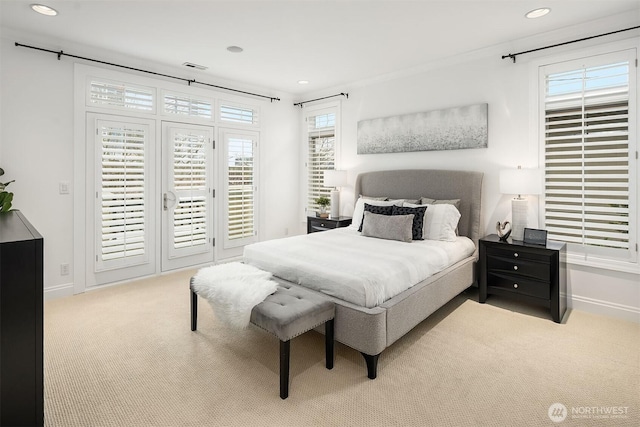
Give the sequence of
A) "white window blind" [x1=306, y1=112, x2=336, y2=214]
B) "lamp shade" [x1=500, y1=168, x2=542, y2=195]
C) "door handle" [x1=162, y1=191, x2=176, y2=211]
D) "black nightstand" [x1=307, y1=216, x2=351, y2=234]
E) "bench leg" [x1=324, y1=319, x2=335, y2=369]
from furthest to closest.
Result: "white window blind" [x1=306, y1=112, x2=336, y2=214] → "black nightstand" [x1=307, y1=216, x2=351, y2=234] → "door handle" [x1=162, y1=191, x2=176, y2=211] → "lamp shade" [x1=500, y1=168, x2=542, y2=195] → "bench leg" [x1=324, y1=319, x2=335, y2=369]

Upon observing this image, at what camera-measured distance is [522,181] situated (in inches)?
131

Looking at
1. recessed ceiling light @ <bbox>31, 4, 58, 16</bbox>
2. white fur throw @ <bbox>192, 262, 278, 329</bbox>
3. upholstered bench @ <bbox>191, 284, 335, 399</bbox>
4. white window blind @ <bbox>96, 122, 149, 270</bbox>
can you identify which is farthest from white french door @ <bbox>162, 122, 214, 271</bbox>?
upholstered bench @ <bbox>191, 284, 335, 399</bbox>

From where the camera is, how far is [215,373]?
2.30 meters

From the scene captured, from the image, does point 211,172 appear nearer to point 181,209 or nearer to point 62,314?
point 181,209

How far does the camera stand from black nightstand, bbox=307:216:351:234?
4.92m

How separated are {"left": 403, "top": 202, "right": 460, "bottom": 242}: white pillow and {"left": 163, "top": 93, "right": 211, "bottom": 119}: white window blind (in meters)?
3.25

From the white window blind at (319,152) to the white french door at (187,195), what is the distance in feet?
5.57

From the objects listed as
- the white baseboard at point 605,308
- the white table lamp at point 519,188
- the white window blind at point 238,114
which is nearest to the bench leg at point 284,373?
the white table lamp at point 519,188

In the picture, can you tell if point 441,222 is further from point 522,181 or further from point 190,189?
point 190,189

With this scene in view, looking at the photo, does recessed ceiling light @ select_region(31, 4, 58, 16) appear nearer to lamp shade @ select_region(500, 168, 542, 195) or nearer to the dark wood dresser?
the dark wood dresser

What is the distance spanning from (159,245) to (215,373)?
8.59 ft

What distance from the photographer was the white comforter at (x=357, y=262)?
2420 millimetres

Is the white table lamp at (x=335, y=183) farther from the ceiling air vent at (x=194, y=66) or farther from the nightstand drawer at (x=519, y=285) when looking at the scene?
the nightstand drawer at (x=519, y=285)

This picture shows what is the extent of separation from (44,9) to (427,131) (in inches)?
156
